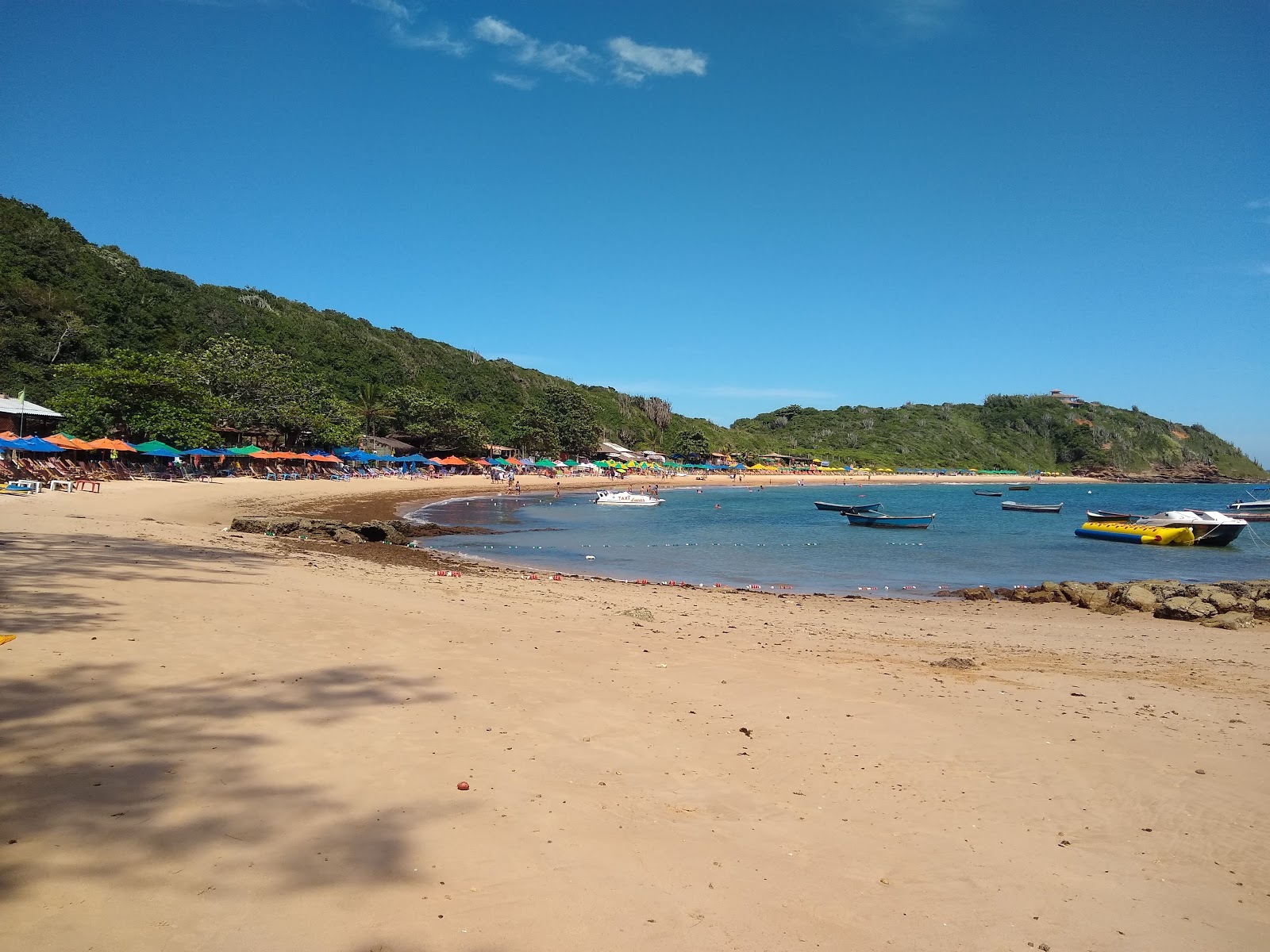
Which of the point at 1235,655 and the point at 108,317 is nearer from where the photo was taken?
the point at 1235,655

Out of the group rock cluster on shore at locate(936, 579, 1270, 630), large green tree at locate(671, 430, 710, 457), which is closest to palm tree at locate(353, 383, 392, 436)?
large green tree at locate(671, 430, 710, 457)

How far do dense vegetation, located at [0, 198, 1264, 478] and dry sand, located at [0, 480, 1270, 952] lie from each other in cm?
4143

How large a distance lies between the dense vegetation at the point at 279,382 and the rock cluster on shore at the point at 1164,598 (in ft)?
142

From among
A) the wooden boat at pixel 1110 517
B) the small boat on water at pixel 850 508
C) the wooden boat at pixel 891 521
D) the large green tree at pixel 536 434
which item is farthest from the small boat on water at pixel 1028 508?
the large green tree at pixel 536 434

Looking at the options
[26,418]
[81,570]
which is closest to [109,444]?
[26,418]

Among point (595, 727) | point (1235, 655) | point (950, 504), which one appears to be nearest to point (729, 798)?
point (595, 727)

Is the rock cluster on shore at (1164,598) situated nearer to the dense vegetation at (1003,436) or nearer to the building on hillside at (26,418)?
the building on hillside at (26,418)

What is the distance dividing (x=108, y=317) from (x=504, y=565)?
6297 centimetres

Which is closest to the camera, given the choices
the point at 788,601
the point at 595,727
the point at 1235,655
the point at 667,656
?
the point at 595,727

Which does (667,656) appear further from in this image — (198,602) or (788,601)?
(788,601)

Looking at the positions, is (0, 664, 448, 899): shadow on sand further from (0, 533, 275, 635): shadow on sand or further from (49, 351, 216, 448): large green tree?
(49, 351, 216, 448): large green tree

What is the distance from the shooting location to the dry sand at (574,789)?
330 cm

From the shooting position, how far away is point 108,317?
63.4 meters

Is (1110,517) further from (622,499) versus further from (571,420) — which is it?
(571,420)
